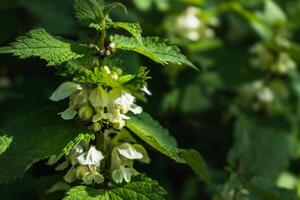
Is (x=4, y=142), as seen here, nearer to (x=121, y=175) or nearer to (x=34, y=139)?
(x=34, y=139)

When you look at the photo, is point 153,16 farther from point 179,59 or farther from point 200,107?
point 179,59

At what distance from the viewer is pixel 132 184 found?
1.76 m

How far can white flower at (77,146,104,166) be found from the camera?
1.70 m

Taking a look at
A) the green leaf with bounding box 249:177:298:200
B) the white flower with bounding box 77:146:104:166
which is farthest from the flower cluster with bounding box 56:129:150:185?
the green leaf with bounding box 249:177:298:200

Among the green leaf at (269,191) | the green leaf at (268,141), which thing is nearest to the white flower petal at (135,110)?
the green leaf at (269,191)

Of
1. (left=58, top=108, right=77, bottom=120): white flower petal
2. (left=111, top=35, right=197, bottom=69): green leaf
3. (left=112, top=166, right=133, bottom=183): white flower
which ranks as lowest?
(left=112, top=166, right=133, bottom=183): white flower

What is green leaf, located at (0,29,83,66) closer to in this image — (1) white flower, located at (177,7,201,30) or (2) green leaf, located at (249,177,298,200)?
(2) green leaf, located at (249,177,298,200)

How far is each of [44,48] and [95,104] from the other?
0.60 ft

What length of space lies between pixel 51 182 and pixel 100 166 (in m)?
0.27

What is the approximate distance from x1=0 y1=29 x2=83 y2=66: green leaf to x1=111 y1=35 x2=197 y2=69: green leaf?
4.6 inches

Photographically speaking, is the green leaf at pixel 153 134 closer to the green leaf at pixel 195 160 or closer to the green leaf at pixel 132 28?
the green leaf at pixel 195 160

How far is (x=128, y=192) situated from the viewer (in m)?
1.75

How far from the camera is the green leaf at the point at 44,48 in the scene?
164cm

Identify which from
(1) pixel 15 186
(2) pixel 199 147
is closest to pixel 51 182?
(1) pixel 15 186
